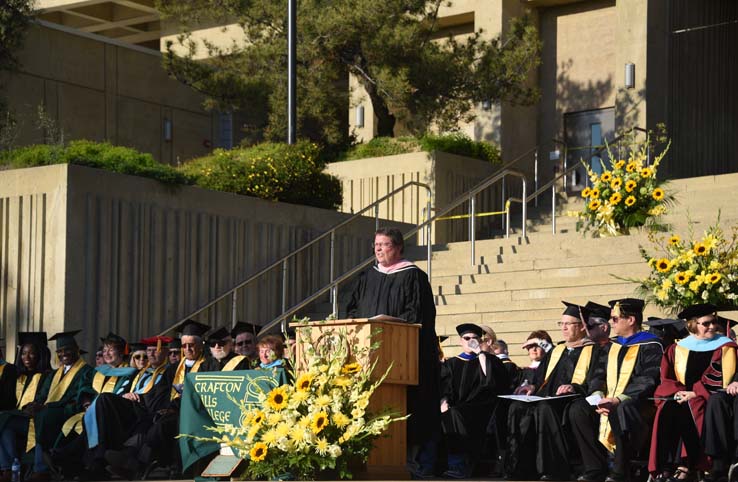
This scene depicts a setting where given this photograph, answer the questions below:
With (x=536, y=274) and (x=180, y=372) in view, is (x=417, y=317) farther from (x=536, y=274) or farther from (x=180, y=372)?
(x=536, y=274)

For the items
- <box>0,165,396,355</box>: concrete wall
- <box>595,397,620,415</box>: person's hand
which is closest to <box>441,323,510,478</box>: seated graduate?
<box>595,397,620,415</box>: person's hand

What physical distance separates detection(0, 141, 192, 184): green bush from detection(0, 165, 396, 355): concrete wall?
0.18m

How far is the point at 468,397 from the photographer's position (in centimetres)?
1262

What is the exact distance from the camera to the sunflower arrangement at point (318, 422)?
955 cm

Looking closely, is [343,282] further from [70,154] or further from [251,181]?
[70,154]

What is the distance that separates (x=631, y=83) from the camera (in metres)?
23.2

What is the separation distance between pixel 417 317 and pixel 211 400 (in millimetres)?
1904

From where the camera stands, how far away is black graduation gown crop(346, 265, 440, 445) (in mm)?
10383

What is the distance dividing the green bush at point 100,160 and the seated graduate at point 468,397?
18.7 feet

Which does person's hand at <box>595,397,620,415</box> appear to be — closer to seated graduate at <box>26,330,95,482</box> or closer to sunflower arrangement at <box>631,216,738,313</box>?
sunflower arrangement at <box>631,216,738,313</box>

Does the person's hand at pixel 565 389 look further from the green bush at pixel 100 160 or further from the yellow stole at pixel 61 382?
the green bush at pixel 100 160

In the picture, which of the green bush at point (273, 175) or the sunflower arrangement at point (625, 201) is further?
the green bush at point (273, 175)

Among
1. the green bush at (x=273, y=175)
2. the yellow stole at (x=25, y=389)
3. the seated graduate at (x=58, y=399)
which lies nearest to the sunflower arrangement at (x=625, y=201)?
the green bush at (x=273, y=175)

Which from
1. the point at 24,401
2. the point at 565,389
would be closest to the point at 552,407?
the point at 565,389
